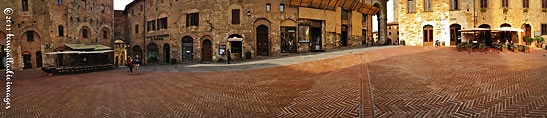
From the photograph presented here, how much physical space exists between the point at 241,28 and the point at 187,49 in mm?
6346

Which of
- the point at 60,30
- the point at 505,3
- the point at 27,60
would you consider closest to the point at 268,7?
the point at 60,30

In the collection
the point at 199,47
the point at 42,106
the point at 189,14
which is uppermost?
the point at 189,14

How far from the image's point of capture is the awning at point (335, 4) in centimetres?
2177

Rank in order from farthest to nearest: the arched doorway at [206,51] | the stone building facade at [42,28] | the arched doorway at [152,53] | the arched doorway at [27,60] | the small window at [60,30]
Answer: the arched doorway at [152,53] < the small window at [60,30] < the arched doorway at [27,60] < the stone building facade at [42,28] < the arched doorway at [206,51]

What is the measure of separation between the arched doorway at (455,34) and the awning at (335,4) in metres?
9.14

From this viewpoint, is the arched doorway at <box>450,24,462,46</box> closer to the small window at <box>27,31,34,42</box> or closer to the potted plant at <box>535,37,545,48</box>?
the potted plant at <box>535,37,545,48</box>

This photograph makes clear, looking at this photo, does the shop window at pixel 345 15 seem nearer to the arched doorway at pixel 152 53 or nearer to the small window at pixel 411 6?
the small window at pixel 411 6

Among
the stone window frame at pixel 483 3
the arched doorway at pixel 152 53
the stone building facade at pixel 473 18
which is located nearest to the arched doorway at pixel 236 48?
the arched doorway at pixel 152 53

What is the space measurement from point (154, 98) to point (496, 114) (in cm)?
852

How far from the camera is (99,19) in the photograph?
28578mm

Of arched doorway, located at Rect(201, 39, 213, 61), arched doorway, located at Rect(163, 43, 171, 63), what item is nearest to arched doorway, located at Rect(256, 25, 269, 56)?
arched doorway, located at Rect(201, 39, 213, 61)

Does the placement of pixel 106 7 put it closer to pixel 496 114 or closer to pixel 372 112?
pixel 372 112

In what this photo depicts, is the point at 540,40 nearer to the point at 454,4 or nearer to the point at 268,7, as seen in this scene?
the point at 454,4

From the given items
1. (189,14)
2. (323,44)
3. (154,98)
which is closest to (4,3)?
(189,14)
